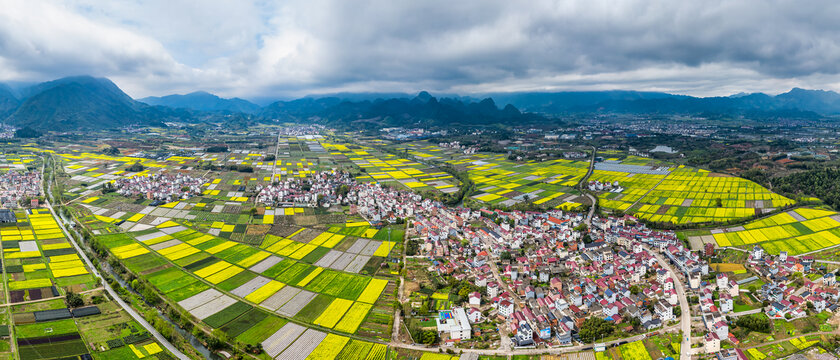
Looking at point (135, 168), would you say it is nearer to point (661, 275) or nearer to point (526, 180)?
point (526, 180)

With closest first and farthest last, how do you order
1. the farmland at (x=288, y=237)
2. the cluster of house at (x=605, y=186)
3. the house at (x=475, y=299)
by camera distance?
the farmland at (x=288, y=237) < the house at (x=475, y=299) < the cluster of house at (x=605, y=186)

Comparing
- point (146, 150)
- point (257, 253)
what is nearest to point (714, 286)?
point (257, 253)

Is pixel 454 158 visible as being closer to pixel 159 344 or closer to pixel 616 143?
pixel 616 143

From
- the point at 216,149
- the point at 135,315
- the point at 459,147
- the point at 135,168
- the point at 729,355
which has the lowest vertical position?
the point at 729,355

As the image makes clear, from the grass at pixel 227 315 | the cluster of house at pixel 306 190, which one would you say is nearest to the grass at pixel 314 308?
the grass at pixel 227 315

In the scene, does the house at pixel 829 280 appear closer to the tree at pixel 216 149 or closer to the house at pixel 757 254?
the house at pixel 757 254

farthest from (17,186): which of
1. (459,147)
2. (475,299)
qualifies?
(459,147)
